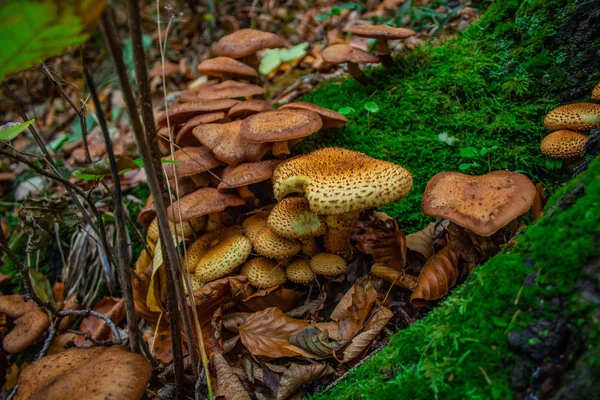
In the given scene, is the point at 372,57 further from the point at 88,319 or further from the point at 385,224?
the point at 88,319

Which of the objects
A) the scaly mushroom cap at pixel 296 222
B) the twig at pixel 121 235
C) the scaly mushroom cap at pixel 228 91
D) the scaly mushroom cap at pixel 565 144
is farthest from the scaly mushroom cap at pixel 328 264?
Answer: the scaly mushroom cap at pixel 228 91

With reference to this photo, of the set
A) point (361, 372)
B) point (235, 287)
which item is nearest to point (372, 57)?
point (235, 287)

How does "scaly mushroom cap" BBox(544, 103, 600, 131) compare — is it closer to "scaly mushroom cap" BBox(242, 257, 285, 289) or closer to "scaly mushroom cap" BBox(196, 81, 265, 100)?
"scaly mushroom cap" BBox(242, 257, 285, 289)

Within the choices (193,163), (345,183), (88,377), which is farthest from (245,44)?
(88,377)

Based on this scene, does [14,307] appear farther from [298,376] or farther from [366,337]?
[366,337]

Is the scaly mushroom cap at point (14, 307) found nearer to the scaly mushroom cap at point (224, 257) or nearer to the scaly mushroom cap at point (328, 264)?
the scaly mushroom cap at point (224, 257)

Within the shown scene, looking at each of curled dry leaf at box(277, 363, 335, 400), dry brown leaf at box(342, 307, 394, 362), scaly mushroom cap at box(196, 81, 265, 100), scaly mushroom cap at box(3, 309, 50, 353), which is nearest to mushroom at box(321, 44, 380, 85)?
scaly mushroom cap at box(196, 81, 265, 100)
